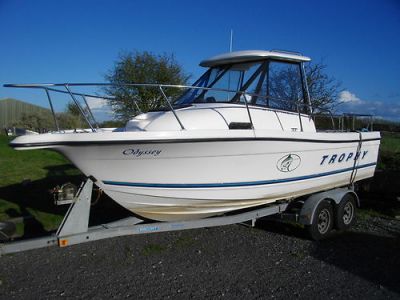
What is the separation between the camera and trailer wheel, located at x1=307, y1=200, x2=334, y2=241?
5422mm

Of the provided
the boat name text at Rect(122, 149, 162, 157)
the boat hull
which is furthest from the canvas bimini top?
the boat name text at Rect(122, 149, 162, 157)

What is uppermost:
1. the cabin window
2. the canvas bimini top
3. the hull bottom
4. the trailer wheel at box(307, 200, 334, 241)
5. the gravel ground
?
the canvas bimini top

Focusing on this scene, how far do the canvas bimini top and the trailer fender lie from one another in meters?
2.01

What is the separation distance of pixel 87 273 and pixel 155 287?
33.5 inches

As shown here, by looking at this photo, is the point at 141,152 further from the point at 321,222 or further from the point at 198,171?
the point at 321,222

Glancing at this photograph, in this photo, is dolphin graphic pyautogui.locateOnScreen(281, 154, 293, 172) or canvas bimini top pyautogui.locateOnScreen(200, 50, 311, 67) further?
canvas bimini top pyautogui.locateOnScreen(200, 50, 311, 67)

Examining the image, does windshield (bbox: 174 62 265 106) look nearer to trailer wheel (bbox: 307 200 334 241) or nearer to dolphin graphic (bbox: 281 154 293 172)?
dolphin graphic (bbox: 281 154 293 172)

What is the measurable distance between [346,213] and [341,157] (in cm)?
86

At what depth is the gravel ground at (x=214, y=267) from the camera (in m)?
Result: 3.89

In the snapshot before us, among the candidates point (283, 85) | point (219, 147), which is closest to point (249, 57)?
point (283, 85)

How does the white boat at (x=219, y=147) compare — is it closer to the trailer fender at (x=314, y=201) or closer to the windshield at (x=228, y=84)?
the windshield at (x=228, y=84)

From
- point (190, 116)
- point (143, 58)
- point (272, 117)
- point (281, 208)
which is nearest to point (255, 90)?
point (272, 117)

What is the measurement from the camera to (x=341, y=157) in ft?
20.5

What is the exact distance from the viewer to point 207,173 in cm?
448
